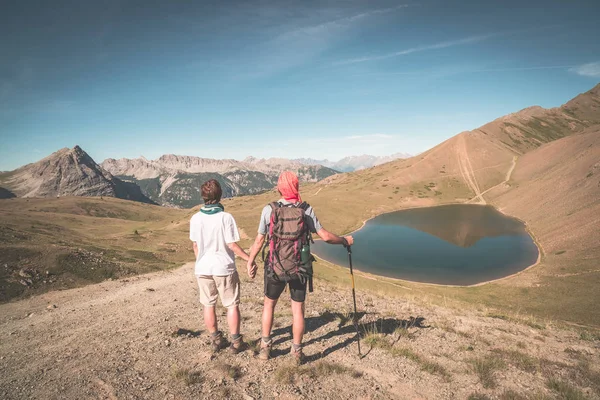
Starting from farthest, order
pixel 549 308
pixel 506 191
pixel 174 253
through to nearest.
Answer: pixel 506 191, pixel 174 253, pixel 549 308

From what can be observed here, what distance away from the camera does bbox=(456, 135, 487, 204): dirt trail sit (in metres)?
110

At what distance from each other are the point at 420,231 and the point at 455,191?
56572mm

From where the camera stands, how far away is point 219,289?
21.9ft

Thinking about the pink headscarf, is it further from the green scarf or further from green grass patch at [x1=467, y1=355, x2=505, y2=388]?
green grass patch at [x1=467, y1=355, x2=505, y2=388]

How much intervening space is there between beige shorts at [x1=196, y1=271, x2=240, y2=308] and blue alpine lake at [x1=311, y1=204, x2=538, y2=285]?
121 ft

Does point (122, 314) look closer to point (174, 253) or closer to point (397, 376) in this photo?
point (397, 376)

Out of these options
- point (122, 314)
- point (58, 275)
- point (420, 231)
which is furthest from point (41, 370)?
point (420, 231)

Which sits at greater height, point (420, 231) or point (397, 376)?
point (397, 376)

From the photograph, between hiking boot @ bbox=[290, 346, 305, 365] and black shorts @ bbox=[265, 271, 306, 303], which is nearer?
black shorts @ bbox=[265, 271, 306, 303]

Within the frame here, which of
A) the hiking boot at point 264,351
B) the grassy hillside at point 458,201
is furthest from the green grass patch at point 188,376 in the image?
the grassy hillside at point 458,201

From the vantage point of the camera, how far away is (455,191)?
112m

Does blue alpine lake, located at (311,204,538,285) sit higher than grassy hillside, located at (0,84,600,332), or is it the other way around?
grassy hillside, located at (0,84,600,332)

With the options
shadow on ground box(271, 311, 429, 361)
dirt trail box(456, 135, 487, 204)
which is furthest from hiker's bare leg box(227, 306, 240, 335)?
dirt trail box(456, 135, 487, 204)

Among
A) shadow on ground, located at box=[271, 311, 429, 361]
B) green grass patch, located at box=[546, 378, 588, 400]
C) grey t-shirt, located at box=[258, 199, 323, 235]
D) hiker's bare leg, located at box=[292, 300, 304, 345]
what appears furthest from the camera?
shadow on ground, located at box=[271, 311, 429, 361]
